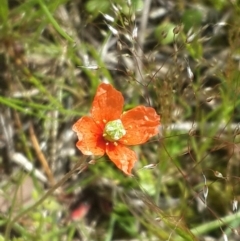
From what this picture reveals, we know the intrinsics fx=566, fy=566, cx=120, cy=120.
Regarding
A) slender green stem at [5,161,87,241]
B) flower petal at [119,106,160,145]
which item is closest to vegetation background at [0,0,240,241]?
slender green stem at [5,161,87,241]

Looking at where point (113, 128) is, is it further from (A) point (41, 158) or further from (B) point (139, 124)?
(A) point (41, 158)

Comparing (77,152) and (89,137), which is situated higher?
A: (89,137)

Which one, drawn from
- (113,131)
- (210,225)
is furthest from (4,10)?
(210,225)

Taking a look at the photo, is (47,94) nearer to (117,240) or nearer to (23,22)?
(23,22)

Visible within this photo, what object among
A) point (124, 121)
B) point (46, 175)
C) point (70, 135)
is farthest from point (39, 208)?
point (124, 121)

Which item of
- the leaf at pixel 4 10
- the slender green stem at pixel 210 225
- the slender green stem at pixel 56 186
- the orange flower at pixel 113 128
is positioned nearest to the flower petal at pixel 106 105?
the orange flower at pixel 113 128

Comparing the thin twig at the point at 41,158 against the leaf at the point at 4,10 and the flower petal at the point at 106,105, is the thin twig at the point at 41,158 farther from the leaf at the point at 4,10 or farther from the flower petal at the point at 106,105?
the flower petal at the point at 106,105
